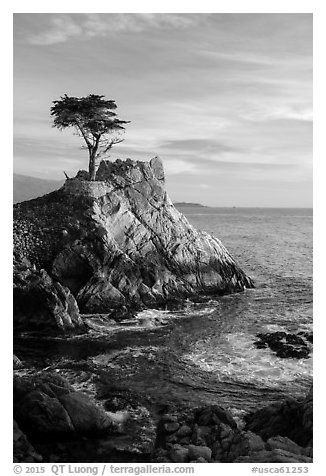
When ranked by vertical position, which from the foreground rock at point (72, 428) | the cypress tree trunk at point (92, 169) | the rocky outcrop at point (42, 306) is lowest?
the foreground rock at point (72, 428)

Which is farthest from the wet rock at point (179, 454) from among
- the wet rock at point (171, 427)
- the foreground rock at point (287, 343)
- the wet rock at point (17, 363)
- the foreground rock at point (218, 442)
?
the foreground rock at point (287, 343)

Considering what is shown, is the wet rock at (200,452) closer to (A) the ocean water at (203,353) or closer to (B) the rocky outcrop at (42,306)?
(A) the ocean water at (203,353)

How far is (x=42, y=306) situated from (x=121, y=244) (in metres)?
10.3

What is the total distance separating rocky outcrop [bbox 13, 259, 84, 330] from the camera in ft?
93.0

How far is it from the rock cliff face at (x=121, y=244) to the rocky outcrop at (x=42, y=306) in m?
3.22

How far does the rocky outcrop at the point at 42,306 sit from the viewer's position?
28.3 meters

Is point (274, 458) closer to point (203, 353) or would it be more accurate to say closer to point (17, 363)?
point (203, 353)

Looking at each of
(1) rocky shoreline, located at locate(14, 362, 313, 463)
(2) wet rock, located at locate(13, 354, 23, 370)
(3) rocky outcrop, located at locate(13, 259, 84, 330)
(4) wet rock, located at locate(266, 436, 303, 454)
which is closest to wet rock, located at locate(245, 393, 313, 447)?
(1) rocky shoreline, located at locate(14, 362, 313, 463)

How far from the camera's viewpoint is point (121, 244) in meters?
37.5

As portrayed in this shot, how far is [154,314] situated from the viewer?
32.8 metres

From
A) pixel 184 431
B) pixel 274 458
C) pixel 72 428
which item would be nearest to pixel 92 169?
pixel 72 428

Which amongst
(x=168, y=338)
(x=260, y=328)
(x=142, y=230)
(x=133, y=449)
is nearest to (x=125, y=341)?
(x=168, y=338)

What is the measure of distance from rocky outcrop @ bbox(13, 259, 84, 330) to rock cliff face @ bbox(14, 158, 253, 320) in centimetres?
322

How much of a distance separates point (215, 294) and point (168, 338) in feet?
43.9
